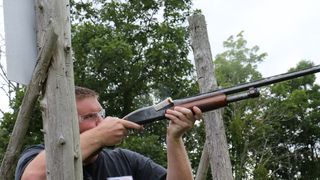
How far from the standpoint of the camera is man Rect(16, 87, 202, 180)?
2270 mm

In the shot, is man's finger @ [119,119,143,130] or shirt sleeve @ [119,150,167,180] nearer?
man's finger @ [119,119,143,130]

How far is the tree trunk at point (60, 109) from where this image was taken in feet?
7.00

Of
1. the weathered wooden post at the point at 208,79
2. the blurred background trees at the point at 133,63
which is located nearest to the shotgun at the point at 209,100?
the weathered wooden post at the point at 208,79

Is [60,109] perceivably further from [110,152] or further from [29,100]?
[110,152]

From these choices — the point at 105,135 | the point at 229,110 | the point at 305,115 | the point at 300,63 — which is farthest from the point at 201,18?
the point at 300,63

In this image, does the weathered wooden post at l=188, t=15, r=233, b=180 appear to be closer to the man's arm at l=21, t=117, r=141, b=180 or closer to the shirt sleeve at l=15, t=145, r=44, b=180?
the shirt sleeve at l=15, t=145, r=44, b=180

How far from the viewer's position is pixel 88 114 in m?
2.50

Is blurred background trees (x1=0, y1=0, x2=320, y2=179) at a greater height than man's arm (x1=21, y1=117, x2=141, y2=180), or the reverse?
blurred background trees (x1=0, y1=0, x2=320, y2=179)

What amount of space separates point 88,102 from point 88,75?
11.4 meters

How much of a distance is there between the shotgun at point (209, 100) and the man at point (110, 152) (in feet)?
0.13

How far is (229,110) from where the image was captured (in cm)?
2003

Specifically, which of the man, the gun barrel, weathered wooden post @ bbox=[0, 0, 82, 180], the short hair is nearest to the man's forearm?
the man

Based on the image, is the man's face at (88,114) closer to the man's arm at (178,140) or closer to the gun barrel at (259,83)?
the man's arm at (178,140)

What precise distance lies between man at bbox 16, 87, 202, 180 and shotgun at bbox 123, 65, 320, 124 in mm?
38
